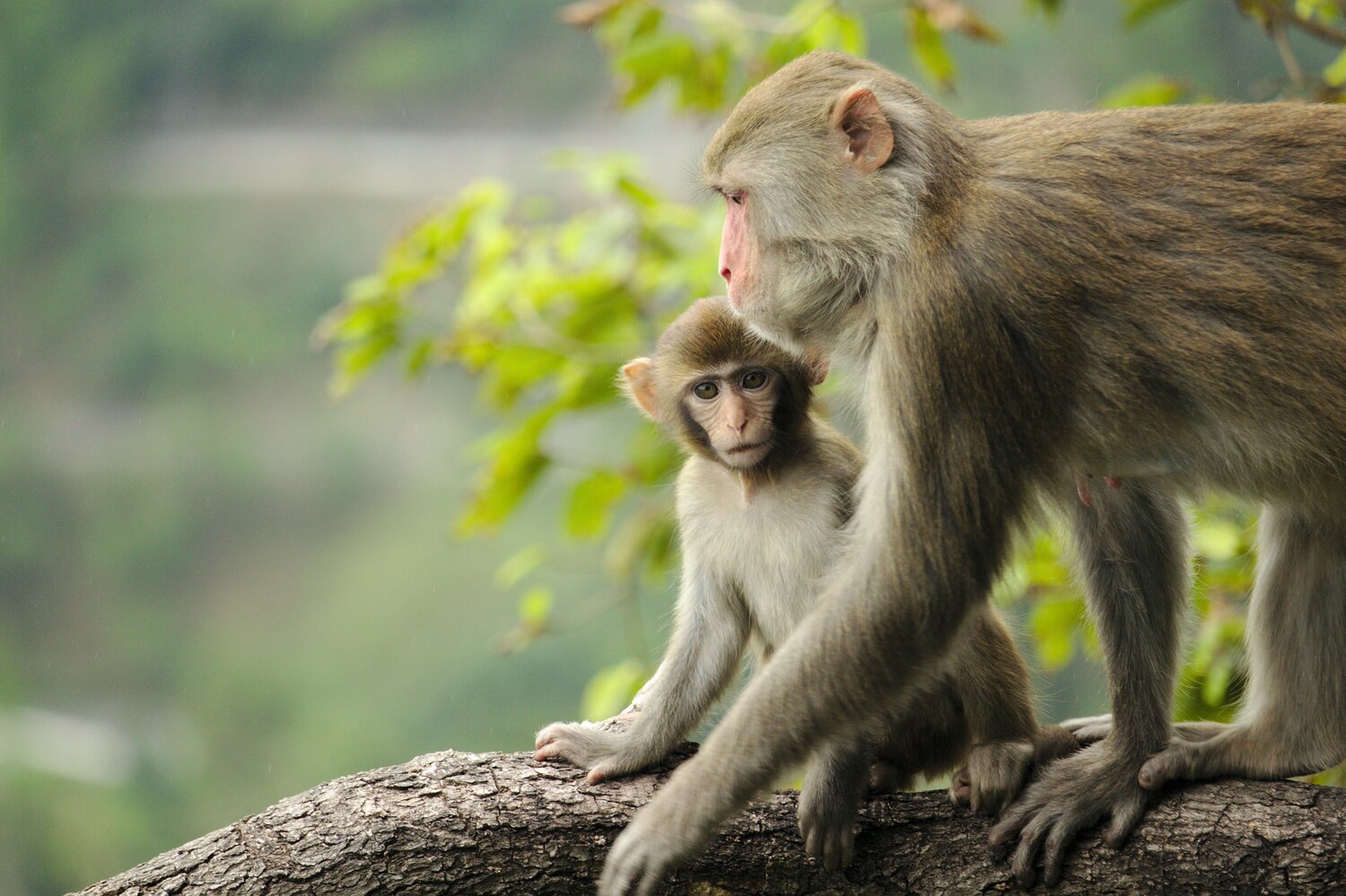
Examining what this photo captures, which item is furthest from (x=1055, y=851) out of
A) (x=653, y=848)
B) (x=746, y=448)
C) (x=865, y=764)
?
(x=746, y=448)

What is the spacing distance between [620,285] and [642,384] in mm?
2141

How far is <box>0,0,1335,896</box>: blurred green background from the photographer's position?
619 inches

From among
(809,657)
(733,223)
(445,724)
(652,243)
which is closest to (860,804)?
(809,657)

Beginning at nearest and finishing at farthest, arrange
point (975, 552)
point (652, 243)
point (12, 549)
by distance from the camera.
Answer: point (975, 552), point (652, 243), point (12, 549)

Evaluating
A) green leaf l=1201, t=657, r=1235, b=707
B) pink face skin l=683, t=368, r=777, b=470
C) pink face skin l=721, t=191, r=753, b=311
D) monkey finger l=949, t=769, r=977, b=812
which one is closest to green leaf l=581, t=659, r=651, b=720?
pink face skin l=683, t=368, r=777, b=470

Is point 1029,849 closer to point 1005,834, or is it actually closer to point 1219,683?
point 1005,834

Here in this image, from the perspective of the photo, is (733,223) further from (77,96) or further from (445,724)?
(77,96)

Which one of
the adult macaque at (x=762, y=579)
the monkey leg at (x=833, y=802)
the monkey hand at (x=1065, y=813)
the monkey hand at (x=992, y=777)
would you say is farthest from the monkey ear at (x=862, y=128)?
the monkey hand at (x=1065, y=813)

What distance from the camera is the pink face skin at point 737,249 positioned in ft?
13.7

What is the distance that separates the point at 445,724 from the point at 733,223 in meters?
13.0

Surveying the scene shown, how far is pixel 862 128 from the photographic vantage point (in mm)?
3988

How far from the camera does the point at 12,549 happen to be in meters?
15.6

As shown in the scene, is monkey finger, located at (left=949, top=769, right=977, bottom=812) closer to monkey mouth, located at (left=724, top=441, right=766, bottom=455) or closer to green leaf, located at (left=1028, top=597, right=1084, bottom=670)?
monkey mouth, located at (left=724, top=441, right=766, bottom=455)

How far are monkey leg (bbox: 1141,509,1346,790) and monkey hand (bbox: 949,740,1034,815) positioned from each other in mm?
410
